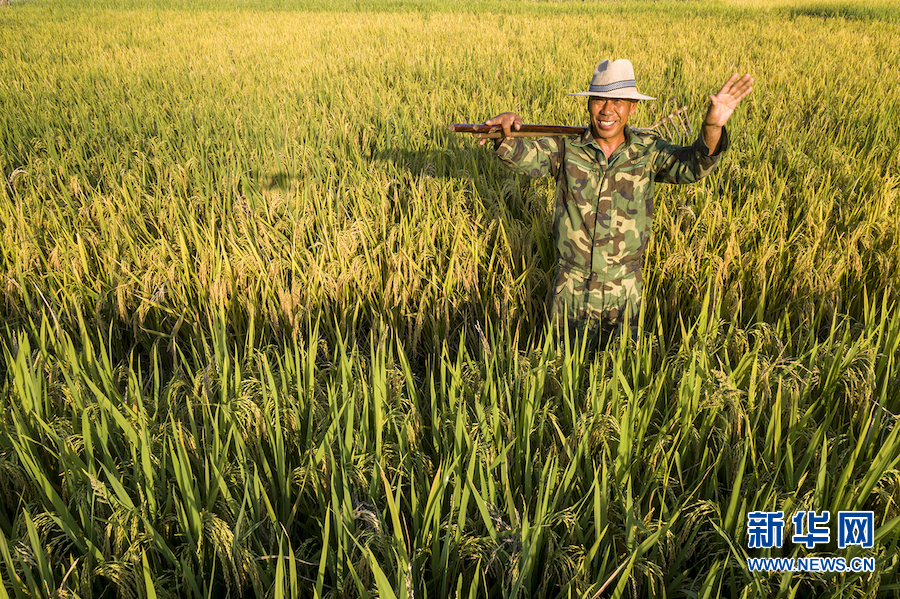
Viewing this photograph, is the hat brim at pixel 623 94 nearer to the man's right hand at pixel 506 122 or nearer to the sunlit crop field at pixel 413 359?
the man's right hand at pixel 506 122

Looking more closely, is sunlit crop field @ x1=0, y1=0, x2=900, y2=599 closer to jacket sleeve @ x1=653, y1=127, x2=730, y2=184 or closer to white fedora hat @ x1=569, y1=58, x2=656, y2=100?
jacket sleeve @ x1=653, y1=127, x2=730, y2=184

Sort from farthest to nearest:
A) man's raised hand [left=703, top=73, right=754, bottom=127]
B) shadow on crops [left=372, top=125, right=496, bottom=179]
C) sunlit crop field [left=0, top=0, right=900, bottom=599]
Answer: shadow on crops [left=372, top=125, right=496, bottom=179]
man's raised hand [left=703, top=73, right=754, bottom=127]
sunlit crop field [left=0, top=0, right=900, bottom=599]

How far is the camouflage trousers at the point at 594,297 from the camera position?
2049 mm

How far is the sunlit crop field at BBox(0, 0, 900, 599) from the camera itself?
3.64ft

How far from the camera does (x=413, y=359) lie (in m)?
2.09

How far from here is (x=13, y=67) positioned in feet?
22.0

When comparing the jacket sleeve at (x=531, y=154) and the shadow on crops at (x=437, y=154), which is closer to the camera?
the jacket sleeve at (x=531, y=154)

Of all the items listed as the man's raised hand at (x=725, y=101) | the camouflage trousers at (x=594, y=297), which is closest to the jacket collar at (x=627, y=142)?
the man's raised hand at (x=725, y=101)

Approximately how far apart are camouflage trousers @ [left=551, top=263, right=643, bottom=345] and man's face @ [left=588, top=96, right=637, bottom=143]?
1.72 feet

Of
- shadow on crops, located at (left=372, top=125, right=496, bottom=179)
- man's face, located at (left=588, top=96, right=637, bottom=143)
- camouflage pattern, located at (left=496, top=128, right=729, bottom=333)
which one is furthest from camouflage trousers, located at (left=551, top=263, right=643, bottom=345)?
shadow on crops, located at (left=372, top=125, right=496, bottom=179)

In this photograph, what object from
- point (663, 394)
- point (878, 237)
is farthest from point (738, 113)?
point (663, 394)

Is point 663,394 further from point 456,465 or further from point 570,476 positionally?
point 456,465

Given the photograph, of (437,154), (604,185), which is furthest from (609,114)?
(437,154)

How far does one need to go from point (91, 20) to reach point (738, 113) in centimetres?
1390
